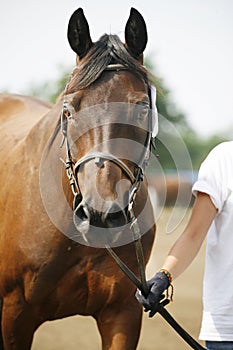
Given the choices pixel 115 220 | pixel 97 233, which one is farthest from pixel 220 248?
pixel 97 233

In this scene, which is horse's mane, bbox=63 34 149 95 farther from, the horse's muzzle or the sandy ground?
the sandy ground

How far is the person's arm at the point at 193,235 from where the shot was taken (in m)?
2.82

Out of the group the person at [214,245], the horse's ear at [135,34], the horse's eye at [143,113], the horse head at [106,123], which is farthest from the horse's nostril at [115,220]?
the horse's ear at [135,34]

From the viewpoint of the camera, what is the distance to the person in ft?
9.25

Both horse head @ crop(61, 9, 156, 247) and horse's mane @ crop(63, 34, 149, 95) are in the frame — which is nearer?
horse head @ crop(61, 9, 156, 247)

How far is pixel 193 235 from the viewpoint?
286cm

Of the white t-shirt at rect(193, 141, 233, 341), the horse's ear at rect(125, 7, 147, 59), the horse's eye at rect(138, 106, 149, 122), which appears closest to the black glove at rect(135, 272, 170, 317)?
the white t-shirt at rect(193, 141, 233, 341)

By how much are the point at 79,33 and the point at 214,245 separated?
119cm

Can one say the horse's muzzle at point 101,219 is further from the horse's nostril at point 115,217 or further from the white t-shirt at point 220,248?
the white t-shirt at point 220,248

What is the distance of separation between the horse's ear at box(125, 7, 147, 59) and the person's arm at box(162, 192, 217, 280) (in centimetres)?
92

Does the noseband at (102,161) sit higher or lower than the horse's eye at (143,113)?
lower

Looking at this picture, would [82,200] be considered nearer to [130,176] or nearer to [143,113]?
[130,176]

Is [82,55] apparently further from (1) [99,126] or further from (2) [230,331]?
(2) [230,331]

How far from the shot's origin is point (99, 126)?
3.12 m
